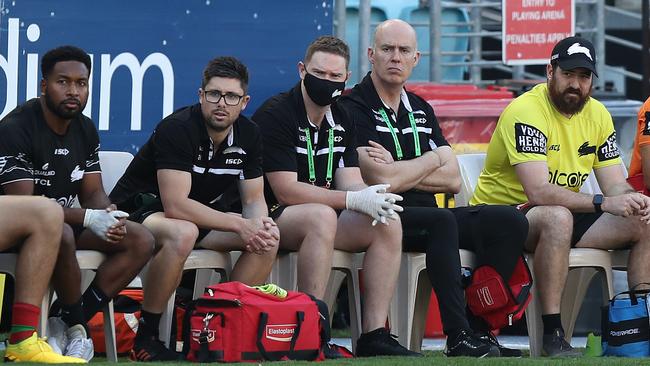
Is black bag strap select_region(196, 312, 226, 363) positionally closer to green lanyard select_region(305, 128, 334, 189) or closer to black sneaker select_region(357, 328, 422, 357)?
black sneaker select_region(357, 328, 422, 357)

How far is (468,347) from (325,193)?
0.98 m

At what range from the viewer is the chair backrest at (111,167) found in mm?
7438

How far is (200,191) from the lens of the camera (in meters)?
7.00

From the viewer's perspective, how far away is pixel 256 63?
834cm

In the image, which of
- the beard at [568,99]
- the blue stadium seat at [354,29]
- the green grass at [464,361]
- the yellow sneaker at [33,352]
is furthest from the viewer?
the blue stadium seat at [354,29]

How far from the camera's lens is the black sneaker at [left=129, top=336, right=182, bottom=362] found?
658cm

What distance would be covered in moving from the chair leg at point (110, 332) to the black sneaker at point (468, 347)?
152 cm

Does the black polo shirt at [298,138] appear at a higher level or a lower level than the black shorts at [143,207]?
higher

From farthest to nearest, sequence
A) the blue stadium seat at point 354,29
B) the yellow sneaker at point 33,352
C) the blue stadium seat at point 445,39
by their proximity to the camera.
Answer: the blue stadium seat at point 445,39, the blue stadium seat at point 354,29, the yellow sneaker at point 33,352

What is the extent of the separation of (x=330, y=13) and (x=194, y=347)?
269cm

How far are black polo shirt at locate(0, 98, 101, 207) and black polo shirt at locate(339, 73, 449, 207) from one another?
53.8 inches

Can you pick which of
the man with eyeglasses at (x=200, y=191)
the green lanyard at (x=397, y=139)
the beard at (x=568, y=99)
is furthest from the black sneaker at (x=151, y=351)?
the beard at (x=568, y=99)

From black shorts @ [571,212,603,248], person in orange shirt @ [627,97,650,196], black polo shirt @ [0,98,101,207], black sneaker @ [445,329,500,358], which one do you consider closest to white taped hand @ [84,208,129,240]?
black polo shirt @ [0,98,101,207]

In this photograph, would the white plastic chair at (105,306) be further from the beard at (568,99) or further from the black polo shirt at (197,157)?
Result: the beard at (568,99)
